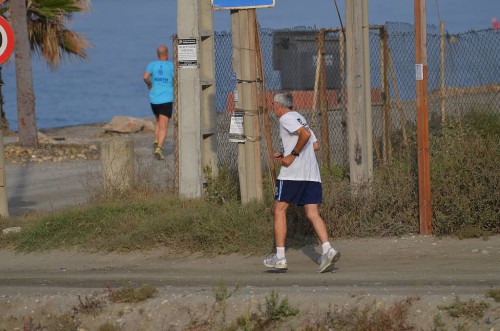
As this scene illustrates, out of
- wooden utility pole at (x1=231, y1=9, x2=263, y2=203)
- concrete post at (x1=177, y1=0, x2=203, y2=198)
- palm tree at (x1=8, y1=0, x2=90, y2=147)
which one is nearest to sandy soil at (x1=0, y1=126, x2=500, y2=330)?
wooden utility pole at (x1=231, y1=9, x2=263, y2=203)

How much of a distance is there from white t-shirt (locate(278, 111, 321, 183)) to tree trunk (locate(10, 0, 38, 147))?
12036 millimetres

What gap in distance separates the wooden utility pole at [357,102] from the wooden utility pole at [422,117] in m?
0.83

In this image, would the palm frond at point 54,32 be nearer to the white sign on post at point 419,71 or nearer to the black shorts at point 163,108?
the black shorts at point 163,108

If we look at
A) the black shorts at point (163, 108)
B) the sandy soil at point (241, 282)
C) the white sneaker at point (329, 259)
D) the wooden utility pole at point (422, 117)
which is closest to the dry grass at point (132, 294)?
the sandy soil at point (241, 282)

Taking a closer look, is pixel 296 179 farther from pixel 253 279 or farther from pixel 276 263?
pixel 253 279

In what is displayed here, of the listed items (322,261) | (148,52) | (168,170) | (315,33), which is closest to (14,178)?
(168,170)

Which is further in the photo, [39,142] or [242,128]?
[39,142]

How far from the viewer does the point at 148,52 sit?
90.9 metres

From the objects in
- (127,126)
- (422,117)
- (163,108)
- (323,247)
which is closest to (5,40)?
(323,247)

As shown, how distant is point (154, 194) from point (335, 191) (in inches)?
126

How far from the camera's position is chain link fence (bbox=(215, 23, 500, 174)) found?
14.0 m

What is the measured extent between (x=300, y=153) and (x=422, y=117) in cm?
178

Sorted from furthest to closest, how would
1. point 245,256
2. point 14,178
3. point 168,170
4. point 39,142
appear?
point 39,142
point 14,178
point 168,170
point 245,256

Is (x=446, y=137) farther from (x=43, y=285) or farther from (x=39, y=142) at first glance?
(x=39, y=142)
